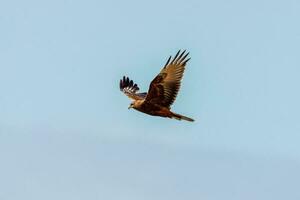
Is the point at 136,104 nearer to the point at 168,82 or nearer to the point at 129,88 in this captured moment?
the point at 168,82

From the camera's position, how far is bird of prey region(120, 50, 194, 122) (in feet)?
115

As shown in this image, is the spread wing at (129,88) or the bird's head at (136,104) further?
the spread wing at (129,88)

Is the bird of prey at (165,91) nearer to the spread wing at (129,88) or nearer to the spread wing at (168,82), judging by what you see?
the spread wing at (168,82)

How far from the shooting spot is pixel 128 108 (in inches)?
1421

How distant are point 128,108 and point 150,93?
1069 mm

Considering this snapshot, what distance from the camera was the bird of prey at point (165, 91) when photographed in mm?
35188

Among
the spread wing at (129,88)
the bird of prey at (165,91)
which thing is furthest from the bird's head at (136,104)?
the spread wing at (129,88)

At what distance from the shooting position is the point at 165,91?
35.5m

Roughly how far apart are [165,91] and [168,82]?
423 millimetres

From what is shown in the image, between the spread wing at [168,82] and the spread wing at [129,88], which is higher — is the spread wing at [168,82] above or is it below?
below

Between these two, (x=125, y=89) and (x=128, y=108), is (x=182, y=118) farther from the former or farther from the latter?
(x=125, y=89)

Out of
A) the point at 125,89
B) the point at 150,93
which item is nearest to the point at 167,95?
the point at 150,93

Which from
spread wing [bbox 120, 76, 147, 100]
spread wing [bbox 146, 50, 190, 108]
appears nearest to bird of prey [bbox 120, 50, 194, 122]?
spread wing [bbox 146, 50, 190, 108]

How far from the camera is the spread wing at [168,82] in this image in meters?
35.2
